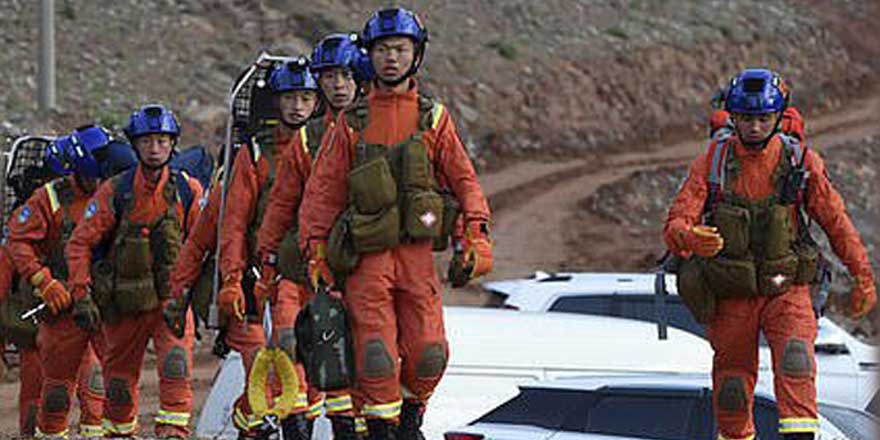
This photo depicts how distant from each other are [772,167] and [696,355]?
3591 millimetres

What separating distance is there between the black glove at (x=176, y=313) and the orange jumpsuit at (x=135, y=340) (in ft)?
0.72

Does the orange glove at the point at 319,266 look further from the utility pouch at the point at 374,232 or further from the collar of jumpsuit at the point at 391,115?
the collar of jumpsuit at the point at 391,115

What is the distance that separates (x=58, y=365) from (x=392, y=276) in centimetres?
430

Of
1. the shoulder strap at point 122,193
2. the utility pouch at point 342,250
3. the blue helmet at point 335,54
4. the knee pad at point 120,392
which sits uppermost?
the blue helmet at point 335,54

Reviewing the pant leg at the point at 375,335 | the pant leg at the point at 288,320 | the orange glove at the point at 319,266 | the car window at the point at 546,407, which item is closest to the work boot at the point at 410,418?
the pant leg at the point at 375,335

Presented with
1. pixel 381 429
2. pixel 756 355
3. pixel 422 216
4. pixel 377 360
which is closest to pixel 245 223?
pixel 422 216

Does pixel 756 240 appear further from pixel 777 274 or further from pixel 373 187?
pixel 373 187

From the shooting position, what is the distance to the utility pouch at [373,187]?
9500 mm

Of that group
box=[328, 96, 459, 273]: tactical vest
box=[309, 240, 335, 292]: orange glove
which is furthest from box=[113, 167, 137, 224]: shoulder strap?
box=[328, 96, 459, 273]: tactical vest

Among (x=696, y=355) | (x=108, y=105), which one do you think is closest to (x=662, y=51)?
(x=108, y=105)

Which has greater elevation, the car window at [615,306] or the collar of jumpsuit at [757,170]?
the collar of jumpsuit at [757,170]

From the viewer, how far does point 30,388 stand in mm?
13984

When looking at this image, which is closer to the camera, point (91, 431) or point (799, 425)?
point (799, 425)

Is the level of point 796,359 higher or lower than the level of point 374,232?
lower
